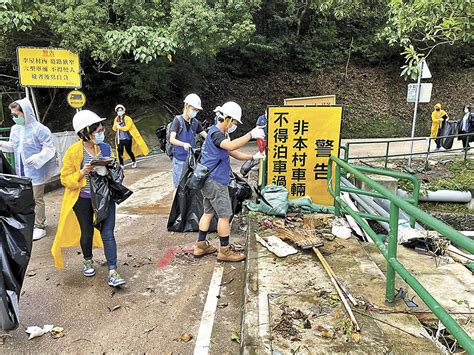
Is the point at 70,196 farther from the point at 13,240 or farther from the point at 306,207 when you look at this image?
the point at 306,207

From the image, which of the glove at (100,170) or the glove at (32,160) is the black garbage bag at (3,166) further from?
the glove at (32,160)

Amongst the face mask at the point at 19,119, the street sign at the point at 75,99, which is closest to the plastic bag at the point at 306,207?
the face mask at the point at 19,119

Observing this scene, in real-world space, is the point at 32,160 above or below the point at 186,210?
above

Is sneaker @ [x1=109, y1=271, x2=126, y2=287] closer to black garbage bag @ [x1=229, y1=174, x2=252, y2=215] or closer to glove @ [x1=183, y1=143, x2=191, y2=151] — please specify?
glove @ [x1=183, y1=143, x2=191, y2=151]

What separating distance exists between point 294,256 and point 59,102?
1641 cm

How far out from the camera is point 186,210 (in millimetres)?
5727

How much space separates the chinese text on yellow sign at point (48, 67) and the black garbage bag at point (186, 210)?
6730 mm

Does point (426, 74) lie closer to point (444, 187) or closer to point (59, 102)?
point (444, 187)

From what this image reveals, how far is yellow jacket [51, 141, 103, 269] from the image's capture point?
12.6 ft

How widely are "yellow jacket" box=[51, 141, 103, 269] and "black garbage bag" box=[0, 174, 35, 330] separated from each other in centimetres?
66

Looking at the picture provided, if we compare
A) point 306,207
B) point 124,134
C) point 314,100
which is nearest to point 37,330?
point 306,207

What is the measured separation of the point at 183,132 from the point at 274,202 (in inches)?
66.1

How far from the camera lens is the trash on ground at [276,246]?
4.16m

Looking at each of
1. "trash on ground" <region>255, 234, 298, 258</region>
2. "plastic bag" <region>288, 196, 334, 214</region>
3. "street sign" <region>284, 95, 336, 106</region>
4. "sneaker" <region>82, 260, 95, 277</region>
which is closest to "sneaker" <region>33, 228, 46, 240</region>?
"sneaker" <region>82, 260, 95, 277</region>
